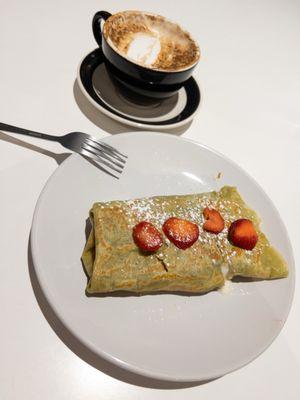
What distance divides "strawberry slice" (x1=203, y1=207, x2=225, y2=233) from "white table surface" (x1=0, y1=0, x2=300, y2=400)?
1.28 ft

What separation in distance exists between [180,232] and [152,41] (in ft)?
2.91

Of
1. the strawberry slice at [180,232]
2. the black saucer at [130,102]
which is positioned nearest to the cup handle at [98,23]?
the black saucer at [130,102]

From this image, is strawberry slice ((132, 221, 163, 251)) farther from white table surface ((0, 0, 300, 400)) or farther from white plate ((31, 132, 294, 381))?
white table surface ((0, 0, 300, 400))

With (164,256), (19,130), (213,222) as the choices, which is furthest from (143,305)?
(19,130)

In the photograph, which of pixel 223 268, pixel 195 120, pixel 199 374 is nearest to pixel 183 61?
pixel 195 120

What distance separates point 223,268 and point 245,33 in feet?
5.69

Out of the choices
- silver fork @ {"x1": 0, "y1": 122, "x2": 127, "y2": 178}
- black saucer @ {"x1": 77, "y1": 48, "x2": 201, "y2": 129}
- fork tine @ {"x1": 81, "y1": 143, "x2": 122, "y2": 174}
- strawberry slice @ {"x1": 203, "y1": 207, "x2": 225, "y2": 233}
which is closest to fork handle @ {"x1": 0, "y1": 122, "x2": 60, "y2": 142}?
silver fork @ {"x1": 0, "y1": 122, "x2": 127, "y2": 178}

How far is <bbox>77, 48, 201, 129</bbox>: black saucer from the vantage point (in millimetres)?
1385

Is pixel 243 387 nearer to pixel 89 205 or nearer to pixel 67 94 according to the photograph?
pixel 89 205

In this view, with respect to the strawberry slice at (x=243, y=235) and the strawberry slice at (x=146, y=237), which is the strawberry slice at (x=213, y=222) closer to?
the strawberry slice at (x=243, y=235)

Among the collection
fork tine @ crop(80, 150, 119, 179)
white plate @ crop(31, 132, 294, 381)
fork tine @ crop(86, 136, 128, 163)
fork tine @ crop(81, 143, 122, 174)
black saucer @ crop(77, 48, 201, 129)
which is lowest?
white plate @ crop(31, 132, 294, 381)

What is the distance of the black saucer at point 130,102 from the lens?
138cm

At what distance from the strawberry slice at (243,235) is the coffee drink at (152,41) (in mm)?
677

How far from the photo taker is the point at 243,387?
100 centimetres
